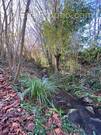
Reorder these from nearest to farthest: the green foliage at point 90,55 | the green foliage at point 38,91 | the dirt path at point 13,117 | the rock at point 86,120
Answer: the dirt path at point 13,117, the rock at point 86,120, the green foliage at point 38,91, the green foliage at point 90,55

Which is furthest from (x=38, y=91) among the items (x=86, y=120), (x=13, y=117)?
(x=86, y=120)

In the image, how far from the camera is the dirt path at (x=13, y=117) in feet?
10.4

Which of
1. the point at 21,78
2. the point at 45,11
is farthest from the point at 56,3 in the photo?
the point at 21,78

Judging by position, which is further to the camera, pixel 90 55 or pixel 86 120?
pixel 90 55

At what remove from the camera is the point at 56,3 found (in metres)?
7.05

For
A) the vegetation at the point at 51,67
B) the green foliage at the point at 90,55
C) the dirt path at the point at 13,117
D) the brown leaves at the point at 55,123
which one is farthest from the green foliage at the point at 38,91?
the green foliage at the point at 90,55

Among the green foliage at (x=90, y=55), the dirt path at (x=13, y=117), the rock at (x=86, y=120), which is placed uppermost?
the green foliage at (x=90, y=55)

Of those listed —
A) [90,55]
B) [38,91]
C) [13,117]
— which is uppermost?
[90,55]

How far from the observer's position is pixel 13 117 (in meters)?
3.41

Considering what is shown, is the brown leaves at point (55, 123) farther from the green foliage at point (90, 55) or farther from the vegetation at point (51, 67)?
the green foliage at point (90, 55)

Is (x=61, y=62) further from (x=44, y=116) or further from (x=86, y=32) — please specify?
(x=44, y=116)

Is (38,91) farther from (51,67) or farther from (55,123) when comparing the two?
(51,67)

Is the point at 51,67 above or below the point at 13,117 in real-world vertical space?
above

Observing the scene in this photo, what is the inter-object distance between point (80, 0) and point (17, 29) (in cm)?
183
